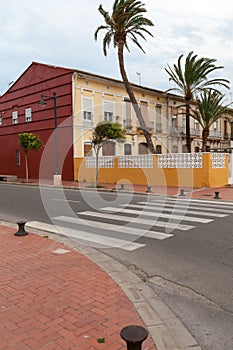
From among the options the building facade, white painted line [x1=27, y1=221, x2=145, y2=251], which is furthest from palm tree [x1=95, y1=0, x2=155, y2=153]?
white painted line [x1=27, y1=221, x2=145, y2=251]

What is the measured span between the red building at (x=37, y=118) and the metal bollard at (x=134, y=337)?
73.4ft

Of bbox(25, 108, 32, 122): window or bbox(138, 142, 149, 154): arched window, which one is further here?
bbox(138, 142, 149, 154): arched window

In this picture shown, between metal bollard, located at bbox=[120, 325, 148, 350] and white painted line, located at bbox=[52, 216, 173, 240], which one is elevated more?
metal bollard, located at bbox=[120, 325, 148, 350]

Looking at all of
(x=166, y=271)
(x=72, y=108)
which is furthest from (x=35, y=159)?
(x=166, y=271)

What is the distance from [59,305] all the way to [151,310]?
1.04 metres

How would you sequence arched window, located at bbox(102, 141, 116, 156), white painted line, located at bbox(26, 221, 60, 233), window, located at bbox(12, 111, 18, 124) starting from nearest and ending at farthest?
white painted line, located at bbox(26, 221, 60, 233) < arched window, located at bbox(102, 141, 116, 156) < window, located at bbox(12, 111, 18, 124)

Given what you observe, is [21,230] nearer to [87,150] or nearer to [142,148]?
[87,150]

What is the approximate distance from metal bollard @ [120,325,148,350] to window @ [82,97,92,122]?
76.8 ft

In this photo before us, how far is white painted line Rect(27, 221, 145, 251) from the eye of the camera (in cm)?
641

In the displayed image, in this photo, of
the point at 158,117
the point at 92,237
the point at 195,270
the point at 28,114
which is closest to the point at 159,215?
the point at 92,237

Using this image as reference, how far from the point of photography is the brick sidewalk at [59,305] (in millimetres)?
2973

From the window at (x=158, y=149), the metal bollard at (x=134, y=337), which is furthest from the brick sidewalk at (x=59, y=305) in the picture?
the window at (x=158, y=149)

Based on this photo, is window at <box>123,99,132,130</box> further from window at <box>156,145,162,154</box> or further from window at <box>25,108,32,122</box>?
window at <box>25,108,32,122</box>

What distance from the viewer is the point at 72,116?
24281 mm
